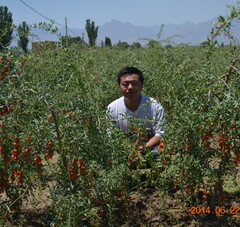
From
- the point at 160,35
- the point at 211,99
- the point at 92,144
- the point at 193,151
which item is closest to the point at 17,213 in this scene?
the point at 92,144

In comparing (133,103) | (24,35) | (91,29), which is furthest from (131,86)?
(91,29)

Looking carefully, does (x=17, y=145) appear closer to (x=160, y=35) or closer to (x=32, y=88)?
(x=32, y=88)

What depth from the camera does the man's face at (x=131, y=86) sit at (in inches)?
135

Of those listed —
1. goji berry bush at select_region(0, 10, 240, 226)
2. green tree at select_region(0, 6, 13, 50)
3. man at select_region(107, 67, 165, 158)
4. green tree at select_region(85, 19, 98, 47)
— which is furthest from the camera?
green tree at select_region(85, 19, 98, 47)

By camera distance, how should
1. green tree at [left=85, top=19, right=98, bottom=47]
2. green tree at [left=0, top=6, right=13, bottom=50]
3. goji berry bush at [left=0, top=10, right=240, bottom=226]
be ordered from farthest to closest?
1. green tree at [left=85, top=19, right=98, bottom=47]
2. green tree at [left=0, top=6, right=13, bottom=50]
3. goji berry bush at [left=0, top=10, right=240, bottom=226]

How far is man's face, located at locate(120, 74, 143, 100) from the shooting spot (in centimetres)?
344

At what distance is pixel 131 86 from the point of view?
3.44 m

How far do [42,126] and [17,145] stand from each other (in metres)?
0.18

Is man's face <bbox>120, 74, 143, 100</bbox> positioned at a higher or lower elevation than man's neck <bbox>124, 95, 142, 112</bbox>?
higher

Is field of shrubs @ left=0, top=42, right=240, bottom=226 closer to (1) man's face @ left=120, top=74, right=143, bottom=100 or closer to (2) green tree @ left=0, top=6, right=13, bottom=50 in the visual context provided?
(2) green tree @ left=0, top=6, right=13, bottom=50
